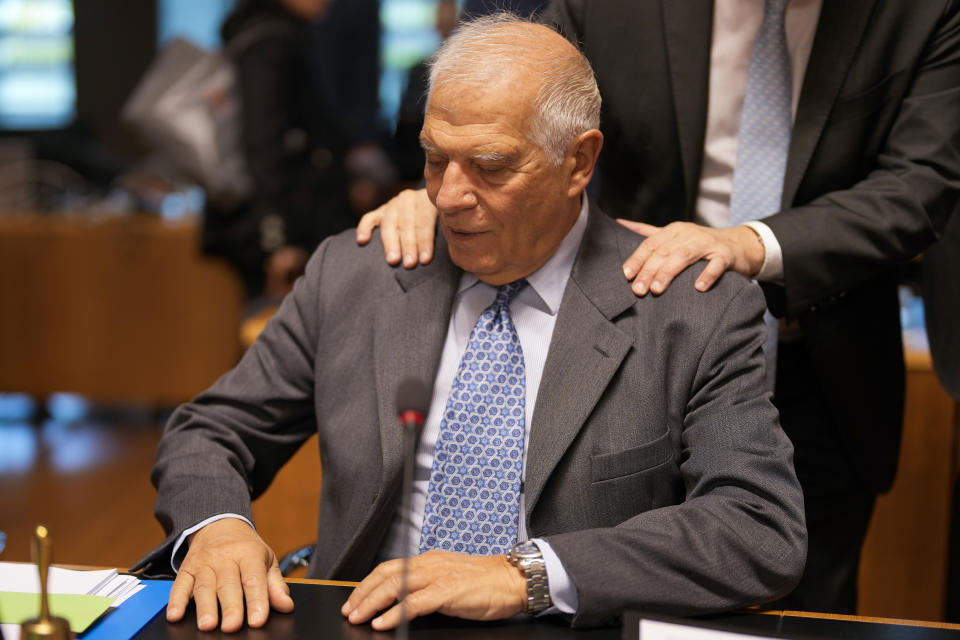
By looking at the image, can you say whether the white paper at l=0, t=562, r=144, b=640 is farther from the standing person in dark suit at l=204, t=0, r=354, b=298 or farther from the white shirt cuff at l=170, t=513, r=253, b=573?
the standing person in dark suit at l=204, t=0, r=354, b=298

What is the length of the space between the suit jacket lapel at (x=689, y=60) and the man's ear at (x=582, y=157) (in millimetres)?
296

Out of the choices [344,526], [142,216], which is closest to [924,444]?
[344,526]

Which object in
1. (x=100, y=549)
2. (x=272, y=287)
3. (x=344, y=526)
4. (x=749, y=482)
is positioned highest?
(x=749, y=482)

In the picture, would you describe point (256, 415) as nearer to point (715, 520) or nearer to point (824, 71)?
point (715, 520)

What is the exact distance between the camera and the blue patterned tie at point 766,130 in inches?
79.6

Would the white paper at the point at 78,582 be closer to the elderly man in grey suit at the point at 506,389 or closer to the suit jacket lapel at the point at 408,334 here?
the elderly man in grey suit at the point at 506,389

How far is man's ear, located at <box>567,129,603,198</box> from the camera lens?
176 cm

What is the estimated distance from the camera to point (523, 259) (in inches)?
70.2

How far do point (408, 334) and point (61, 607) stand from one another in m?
0.71

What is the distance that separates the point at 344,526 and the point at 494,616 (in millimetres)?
474

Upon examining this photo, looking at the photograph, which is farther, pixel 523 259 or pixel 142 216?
pixel 142 216

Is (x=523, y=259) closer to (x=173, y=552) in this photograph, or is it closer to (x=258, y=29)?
(x=173, y=552)

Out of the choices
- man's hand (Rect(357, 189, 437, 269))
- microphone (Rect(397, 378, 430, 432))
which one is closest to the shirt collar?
man's hand (Rect(357, 189, 437, 269))

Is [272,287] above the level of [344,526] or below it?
below
